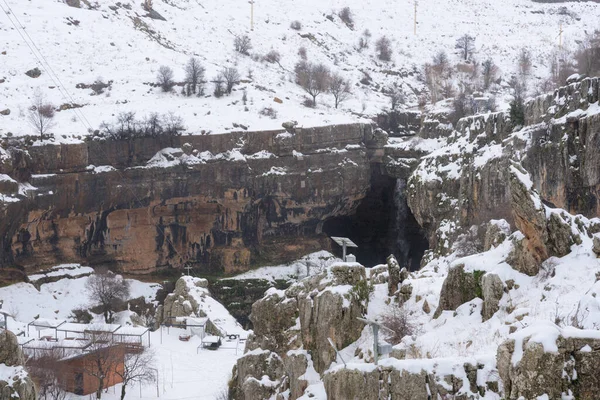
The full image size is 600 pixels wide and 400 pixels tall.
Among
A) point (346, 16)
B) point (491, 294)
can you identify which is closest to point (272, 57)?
point (346, 16)

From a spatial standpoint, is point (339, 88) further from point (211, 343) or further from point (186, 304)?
point (211, 343)

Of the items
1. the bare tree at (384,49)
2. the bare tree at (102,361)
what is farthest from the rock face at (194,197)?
the bare tree at (384,49)

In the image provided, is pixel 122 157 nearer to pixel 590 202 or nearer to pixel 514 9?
pixel 590 202

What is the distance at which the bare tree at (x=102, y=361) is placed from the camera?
3170cm

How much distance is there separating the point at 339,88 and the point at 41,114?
95.0ft

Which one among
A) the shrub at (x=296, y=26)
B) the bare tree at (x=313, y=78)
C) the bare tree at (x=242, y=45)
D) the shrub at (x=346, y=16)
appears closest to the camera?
the bare tree at (x=313, y=78)

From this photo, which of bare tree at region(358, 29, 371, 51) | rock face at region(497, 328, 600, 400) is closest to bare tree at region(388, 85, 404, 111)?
bare tree at region(358, 29, 371, 51)

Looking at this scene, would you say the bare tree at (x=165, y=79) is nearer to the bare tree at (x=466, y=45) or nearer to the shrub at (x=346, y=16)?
the shrub at (x=346, y=16)

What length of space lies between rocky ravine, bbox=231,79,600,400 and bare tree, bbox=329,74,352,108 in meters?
32.2

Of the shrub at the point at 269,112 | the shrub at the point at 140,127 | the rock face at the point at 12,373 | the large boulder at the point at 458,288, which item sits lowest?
the rock face at the point at 12,373

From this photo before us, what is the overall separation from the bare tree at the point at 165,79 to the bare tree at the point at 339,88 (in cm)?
1483

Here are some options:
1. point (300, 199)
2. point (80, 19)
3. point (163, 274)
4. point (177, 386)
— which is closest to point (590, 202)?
point (177, 386)

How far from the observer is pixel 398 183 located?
63750 millimetres

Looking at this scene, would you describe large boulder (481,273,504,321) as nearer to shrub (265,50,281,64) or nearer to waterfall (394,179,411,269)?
waterfall (394,179,411,269)
